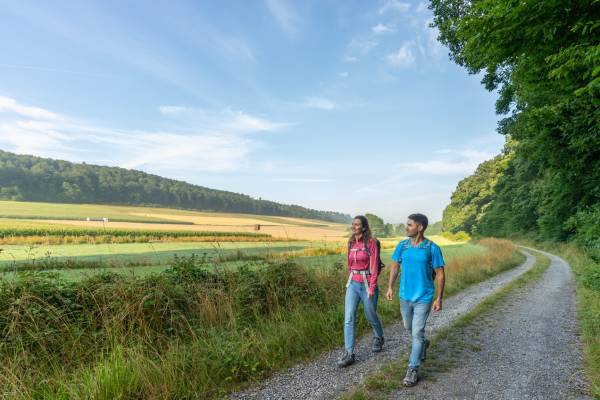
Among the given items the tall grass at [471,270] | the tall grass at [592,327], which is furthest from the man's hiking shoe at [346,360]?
the tall grass at [471,270]

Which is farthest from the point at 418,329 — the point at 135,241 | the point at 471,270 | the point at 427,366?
the point at 135,241

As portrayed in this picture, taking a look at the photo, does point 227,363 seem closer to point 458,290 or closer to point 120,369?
point 120,369

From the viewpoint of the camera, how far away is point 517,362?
5.26 m

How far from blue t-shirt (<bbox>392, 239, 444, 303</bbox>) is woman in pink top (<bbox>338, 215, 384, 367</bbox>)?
25.3 inches

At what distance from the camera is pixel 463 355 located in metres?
5.53

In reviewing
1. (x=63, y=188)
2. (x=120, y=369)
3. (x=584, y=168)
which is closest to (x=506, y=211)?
(x=584, y=168)

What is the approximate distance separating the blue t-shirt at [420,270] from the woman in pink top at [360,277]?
0.64 meters

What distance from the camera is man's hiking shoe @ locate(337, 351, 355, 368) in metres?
5.04

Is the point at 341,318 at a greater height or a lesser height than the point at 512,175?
lesser

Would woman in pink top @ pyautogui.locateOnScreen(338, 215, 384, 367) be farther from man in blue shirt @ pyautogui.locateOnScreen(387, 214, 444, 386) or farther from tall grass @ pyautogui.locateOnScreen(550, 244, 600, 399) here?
tall grass @ pyautogui.locateOnScreen(550, 244, 600, 399)

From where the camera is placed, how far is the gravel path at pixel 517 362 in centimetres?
420

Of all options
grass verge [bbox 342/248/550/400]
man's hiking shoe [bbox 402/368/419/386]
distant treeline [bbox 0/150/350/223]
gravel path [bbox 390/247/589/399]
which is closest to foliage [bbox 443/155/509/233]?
distant treeline [bbox 0/150/350/223]

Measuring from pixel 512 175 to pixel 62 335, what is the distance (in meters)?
65.2

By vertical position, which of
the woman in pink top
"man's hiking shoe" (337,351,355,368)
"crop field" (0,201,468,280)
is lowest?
"crop field" (0,201,468,280)
